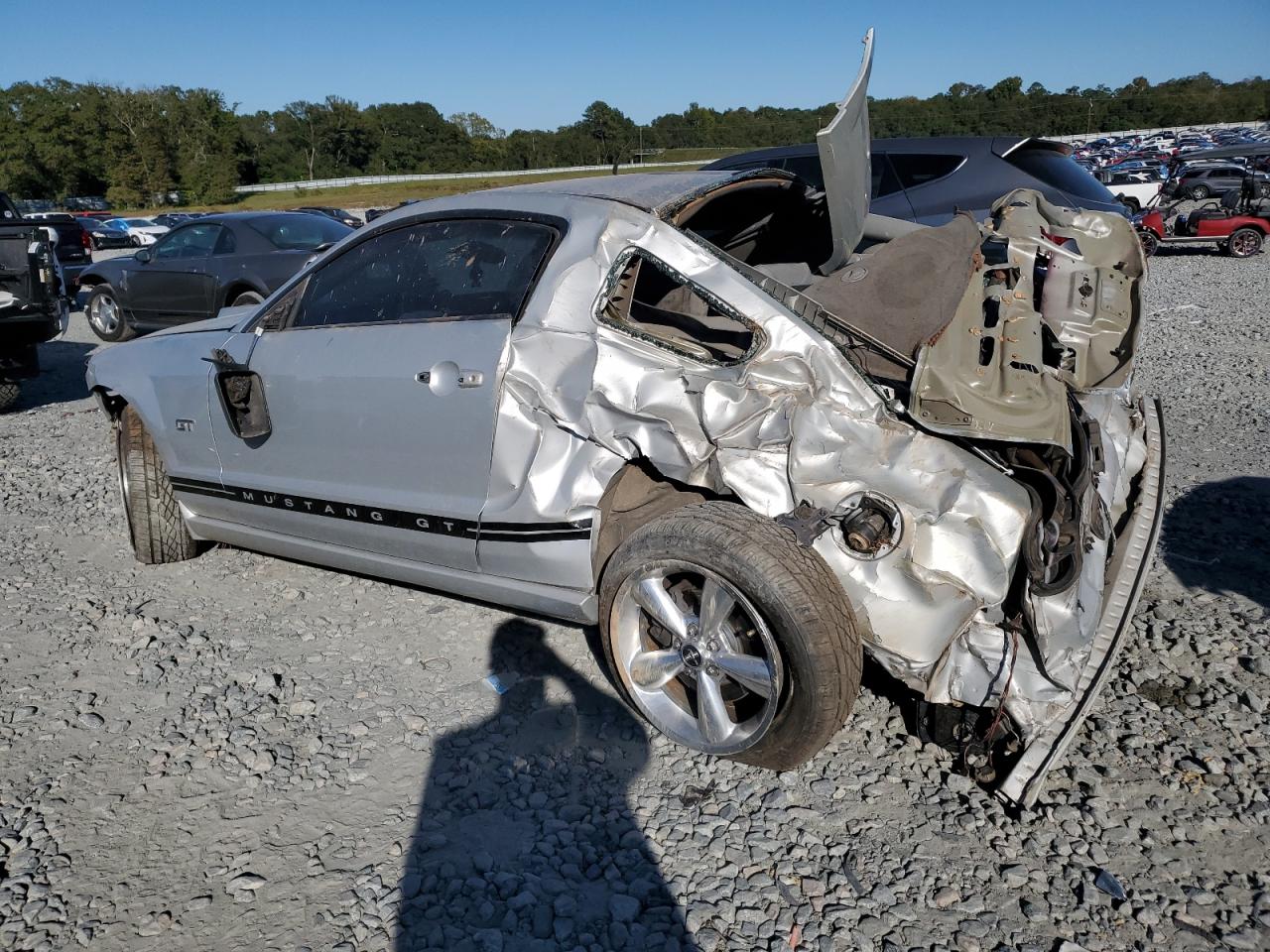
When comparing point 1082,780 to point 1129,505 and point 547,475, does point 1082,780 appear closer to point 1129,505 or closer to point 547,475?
point 1129,505

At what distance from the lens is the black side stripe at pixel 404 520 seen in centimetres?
304

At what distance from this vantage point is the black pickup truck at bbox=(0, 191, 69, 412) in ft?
24.7

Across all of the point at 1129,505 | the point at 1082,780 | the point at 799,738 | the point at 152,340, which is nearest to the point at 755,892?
the point at 799,738

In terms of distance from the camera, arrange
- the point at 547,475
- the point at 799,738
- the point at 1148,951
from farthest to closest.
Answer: the point at 547,475
the point at 799,738
the point at 1148,951

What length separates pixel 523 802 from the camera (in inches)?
108

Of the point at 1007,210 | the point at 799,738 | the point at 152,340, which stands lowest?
the point at 799,738

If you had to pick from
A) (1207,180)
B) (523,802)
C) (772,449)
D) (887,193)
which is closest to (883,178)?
(887,193)

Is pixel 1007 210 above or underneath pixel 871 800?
above

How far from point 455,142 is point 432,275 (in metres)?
84.7

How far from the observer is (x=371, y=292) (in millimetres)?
3580

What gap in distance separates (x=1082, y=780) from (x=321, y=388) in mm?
2926

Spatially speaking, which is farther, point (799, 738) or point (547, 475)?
point (547, 475)

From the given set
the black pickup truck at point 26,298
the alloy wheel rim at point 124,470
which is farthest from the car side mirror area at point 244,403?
the black pickup truck at point 26,298

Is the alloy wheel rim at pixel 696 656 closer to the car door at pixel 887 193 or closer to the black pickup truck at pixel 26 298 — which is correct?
the car door at pixel 887 193
